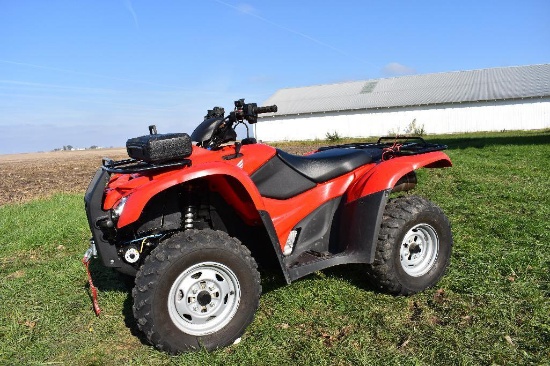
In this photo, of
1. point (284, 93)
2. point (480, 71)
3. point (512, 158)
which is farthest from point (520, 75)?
point (512, 158)

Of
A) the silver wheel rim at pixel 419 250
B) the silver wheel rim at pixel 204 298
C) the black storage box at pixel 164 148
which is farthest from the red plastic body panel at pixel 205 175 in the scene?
the silver wheel rim at pixel 419 250

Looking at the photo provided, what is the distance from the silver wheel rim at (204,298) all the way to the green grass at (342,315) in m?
0.22

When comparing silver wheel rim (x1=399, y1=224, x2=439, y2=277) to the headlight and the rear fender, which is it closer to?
the rear fender

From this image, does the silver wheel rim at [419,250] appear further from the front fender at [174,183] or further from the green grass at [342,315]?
the front fender at [174,183]

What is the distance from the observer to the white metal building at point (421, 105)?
3747 centimetres

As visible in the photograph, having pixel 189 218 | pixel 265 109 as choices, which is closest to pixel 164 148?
pixel 189 218

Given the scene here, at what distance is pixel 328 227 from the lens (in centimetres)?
408

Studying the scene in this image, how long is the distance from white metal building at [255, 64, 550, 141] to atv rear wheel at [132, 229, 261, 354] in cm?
3856

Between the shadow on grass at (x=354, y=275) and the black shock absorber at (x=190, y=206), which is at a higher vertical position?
the black shock absorber at (x=190, y=206)

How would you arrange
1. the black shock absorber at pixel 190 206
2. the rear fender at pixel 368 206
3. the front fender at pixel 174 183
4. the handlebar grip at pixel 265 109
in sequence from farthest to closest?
the rear fender at pixel 368 206 → the handlebar grip at pixel 265 109 → the black shock absorber at pixel 190 206 → the front fender at pixel 174 183

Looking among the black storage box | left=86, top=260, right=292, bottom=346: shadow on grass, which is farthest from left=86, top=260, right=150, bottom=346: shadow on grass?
the black storage box

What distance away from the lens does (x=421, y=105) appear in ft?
131

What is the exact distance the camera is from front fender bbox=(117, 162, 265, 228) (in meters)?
3.03

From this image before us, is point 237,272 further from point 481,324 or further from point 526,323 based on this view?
A: point 526,323
